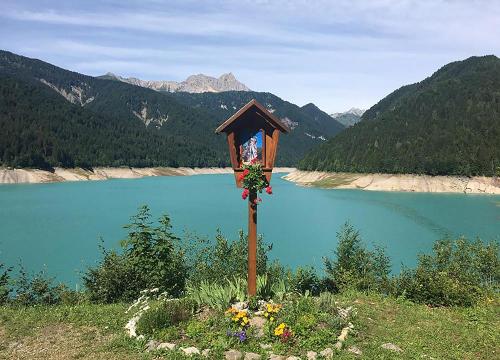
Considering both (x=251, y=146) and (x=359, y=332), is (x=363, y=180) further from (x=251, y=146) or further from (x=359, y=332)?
(x=359, y=332)

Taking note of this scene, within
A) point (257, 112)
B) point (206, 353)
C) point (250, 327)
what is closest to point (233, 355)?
point (206, 353)

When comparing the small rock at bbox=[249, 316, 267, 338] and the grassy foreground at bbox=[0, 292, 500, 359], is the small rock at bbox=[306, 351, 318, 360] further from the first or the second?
the small rock at bbox=[249, 316, 267, 338]

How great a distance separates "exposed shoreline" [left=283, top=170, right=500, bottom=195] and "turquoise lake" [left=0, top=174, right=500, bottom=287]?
55.2 feet

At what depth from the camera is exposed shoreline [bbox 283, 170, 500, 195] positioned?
123500 millimetres

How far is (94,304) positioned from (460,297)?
12.5 metres

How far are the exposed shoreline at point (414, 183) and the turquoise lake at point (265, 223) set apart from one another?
16825 mm

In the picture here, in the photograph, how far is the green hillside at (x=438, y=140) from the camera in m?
139

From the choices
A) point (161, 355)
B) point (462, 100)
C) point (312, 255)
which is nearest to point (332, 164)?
point (462, 100)

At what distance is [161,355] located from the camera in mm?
10148

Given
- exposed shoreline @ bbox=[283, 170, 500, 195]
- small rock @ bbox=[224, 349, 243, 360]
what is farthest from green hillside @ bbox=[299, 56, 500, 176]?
small rock @ bbox=[224, 349, 243, 360]

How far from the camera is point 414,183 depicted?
5207 inches

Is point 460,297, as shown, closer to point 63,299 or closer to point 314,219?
point 63,299

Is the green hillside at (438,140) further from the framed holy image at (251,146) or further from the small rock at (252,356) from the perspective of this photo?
the small rock at (252,356)

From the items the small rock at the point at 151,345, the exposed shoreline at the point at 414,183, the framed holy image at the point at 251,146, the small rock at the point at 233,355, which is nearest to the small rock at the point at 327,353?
the small rock at the point at 233,355
